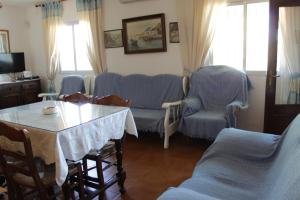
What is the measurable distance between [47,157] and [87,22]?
3.63 m

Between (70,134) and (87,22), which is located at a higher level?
(87,22)

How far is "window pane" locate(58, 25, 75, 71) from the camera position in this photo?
5.50 metres

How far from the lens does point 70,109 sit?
8.35 ft

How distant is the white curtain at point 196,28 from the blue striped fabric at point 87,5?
64.3 inches

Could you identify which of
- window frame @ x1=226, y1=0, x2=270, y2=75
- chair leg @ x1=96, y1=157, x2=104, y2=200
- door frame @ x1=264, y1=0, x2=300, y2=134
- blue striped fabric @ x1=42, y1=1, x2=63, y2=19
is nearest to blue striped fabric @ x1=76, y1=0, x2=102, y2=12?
blue striped fabric @ x1=42, y1=1, x2=63, y2=19

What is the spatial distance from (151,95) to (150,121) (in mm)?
716

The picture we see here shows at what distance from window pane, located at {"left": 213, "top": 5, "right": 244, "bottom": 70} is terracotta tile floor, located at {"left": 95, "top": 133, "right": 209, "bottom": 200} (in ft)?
4.27

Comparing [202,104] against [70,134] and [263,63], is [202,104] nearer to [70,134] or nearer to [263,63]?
[263,63]

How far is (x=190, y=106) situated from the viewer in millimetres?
3551

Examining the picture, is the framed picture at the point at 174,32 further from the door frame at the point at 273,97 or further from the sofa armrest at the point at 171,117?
the door frame at the point at 273,97

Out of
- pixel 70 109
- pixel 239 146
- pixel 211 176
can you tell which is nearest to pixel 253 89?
pixel 239 146

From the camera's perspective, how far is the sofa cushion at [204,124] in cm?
320

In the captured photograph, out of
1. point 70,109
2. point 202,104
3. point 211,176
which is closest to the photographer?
point 211,176

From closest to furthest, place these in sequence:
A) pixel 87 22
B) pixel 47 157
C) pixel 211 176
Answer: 1. pixel 211 176
2. pixel 47 157
3. pixel 87 22
